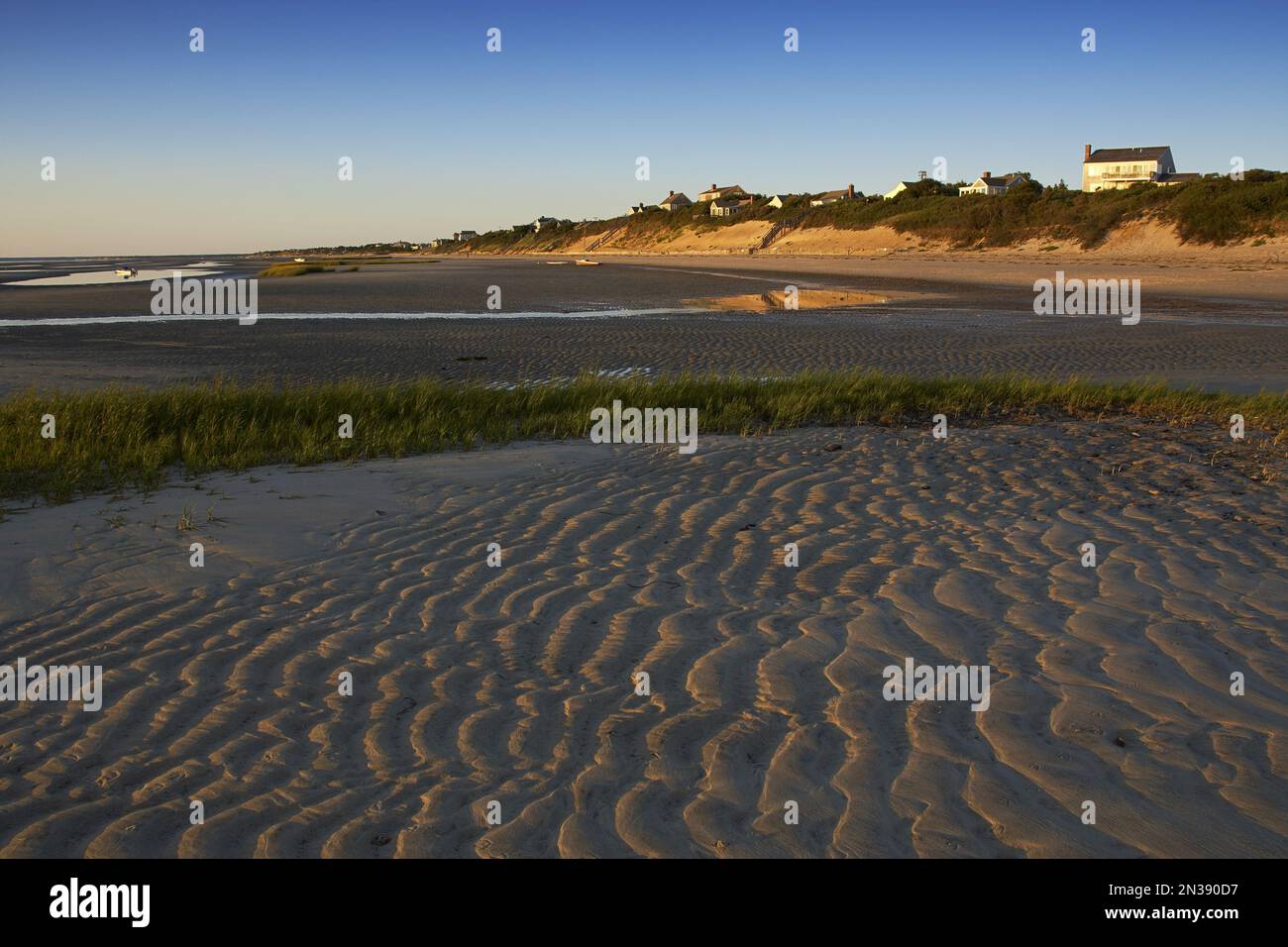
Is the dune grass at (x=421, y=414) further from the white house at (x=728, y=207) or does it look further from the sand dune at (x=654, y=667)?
the white house at (x=728, y=207)

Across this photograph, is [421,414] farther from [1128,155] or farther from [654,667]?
[1128,155]

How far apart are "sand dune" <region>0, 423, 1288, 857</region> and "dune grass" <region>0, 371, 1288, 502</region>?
113cm

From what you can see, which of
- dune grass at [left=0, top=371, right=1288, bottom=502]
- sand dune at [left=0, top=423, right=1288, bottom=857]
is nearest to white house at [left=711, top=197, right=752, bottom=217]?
dune grass at [left=0, top=371, right=1288, bottom=502]

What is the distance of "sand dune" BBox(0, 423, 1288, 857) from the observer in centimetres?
321

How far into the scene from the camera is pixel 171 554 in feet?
19.5

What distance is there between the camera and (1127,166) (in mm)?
81312

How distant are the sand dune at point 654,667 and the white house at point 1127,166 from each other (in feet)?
278

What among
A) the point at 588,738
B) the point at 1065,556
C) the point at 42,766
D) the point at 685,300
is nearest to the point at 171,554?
the point at 42,766

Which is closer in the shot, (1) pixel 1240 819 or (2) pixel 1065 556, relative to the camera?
(1) pixel 1240 819

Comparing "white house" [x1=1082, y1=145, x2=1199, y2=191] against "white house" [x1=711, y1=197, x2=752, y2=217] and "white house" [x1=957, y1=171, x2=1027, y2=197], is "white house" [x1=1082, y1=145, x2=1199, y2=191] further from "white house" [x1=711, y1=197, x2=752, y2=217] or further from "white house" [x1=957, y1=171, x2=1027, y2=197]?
"white house" [x1=711, y1=197, x2=752, y2=217]

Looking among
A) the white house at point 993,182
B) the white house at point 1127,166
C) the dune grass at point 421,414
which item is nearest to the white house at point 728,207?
the white house at point 993,182

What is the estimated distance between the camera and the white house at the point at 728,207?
85.1m
